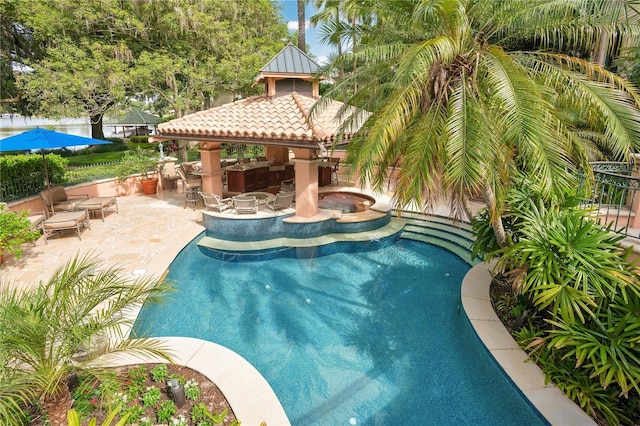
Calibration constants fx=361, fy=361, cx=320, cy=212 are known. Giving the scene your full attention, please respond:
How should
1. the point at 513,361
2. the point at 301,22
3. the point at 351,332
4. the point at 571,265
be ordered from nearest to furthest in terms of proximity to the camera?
1. the point at 571,265
2. the point at 513,361
3. the point at 351,332
4. the point at 301,22

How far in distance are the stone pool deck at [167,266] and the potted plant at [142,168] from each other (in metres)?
0.84

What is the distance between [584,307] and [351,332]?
451 cm

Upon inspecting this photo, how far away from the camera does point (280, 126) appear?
44.1 feet

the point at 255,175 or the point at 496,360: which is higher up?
the point at 255,175

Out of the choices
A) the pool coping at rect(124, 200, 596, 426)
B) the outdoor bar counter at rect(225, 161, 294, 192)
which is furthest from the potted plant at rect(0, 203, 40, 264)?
the outdoor bar counter at rect(225, 161, 294, 192)

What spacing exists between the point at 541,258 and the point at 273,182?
15.0 meters

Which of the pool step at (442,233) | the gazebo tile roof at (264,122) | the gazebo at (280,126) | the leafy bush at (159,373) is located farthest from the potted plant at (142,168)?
the leafy bush at (159,373)

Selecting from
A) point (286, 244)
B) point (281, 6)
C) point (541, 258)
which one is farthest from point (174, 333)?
point (281, 6)

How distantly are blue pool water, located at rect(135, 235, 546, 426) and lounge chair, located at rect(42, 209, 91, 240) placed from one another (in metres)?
3.88

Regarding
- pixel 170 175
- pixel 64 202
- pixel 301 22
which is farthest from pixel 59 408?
A: pixel 301 22

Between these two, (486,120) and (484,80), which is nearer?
(486,120)

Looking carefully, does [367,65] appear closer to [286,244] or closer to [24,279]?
[286,244]

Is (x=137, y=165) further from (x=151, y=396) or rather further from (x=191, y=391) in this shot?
(x=191, y=391)

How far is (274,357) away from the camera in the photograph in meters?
7.38
